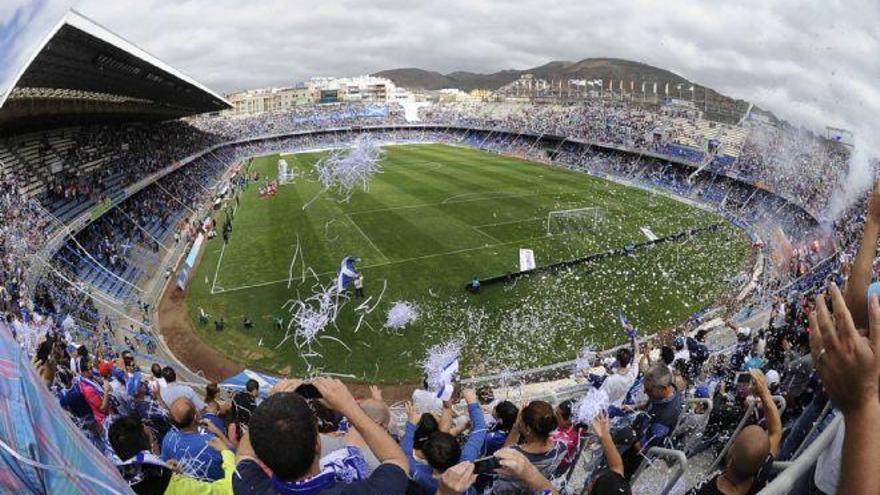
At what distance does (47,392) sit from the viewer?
1.90 meters

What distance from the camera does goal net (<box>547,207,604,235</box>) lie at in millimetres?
30141

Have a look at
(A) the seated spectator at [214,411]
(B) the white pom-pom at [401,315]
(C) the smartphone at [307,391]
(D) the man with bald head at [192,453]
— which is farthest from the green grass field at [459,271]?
(C) the smartphone at [307,391]

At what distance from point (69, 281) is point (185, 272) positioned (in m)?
5.68

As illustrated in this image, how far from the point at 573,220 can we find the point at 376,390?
28281 mm

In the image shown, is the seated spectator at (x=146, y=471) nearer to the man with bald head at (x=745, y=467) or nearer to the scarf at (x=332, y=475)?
the scarf at (x=332, y=475)

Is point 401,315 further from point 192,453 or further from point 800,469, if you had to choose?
point 800,469

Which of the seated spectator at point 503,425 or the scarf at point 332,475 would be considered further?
the seated spectator at point 503,425

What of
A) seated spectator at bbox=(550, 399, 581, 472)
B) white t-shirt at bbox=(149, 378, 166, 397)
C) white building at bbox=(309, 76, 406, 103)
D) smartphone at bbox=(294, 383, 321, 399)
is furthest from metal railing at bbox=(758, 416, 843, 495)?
white building at bbox=(309, 76, 406, 103)

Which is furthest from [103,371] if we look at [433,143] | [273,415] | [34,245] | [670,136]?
[433,143]

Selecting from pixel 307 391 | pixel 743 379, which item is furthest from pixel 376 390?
pixel 743 379

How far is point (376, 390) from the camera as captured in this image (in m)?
5.03

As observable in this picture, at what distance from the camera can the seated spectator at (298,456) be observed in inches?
105

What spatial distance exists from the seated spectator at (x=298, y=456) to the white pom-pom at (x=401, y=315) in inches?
645

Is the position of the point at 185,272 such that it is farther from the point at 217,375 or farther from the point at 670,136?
the point at 670,136
